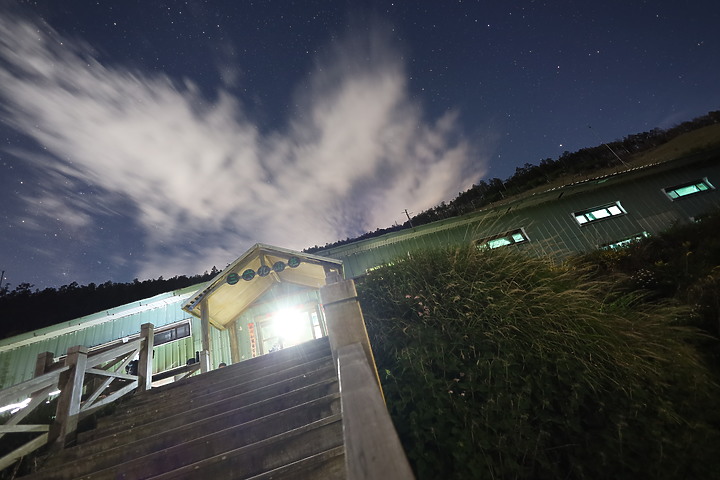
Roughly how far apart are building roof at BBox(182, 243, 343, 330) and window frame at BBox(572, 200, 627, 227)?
510 inches

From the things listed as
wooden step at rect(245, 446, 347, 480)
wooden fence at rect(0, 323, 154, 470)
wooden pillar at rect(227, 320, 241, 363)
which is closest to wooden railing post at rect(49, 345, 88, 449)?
wooden fence at rect(0, 323, 154, 470)

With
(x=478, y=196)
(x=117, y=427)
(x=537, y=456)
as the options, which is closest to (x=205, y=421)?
(x=117, y=427)

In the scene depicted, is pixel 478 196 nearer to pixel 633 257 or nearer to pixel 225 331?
pixel 633 257

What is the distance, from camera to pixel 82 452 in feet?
12.1

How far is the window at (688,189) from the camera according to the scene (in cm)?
1454

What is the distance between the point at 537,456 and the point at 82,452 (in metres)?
5.60

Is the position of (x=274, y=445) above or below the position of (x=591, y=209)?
below

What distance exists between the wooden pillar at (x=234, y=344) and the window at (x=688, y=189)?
22.9m

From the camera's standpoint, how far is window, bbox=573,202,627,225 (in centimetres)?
1402

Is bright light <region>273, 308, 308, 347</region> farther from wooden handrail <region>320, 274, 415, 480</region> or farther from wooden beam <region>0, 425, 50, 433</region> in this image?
wooden handrail <region>320, 274, 415, 480</region>

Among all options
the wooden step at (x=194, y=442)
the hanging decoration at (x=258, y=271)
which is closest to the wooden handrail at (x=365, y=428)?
the wooden step at (x=194, y=442)

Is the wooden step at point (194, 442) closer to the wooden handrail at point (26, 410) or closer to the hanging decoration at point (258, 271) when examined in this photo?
the wooden handrail at point (26, 410)

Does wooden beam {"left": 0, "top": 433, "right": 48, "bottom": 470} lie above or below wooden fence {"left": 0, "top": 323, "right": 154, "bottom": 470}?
below

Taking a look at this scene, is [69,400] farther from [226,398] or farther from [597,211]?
[597,211]
